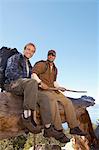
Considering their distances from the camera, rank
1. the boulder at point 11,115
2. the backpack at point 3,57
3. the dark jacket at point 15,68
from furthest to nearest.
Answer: the backpack at point 3,57, the dark jacket at point 15,68, the boulder at point 11,115

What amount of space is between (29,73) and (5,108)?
2.46ft

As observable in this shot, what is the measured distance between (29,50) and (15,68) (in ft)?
1.18

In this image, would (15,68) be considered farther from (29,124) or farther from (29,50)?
(29,124)

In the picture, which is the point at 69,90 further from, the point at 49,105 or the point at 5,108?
the point at 5,108

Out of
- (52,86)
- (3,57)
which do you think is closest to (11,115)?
(3,57)

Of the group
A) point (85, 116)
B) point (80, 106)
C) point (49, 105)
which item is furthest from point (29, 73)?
point (85, 116)

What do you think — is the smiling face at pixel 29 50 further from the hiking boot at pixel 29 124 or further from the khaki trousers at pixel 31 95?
the hiking boot at pixel 29 124

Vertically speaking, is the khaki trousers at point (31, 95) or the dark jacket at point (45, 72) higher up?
the dark jacket at point (45, 72)

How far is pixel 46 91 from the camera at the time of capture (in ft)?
13.4

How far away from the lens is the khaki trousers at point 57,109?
12.9 ft

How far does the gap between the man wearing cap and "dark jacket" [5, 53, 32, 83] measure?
227 mm

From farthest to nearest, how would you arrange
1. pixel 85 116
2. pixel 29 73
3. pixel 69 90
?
pixel 85 116, pixel 69 90, pixel 29 73

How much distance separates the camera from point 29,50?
4035mm

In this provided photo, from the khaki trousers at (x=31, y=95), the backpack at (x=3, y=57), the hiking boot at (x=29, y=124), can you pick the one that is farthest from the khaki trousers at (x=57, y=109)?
the backpack at (x=3, y=57)
